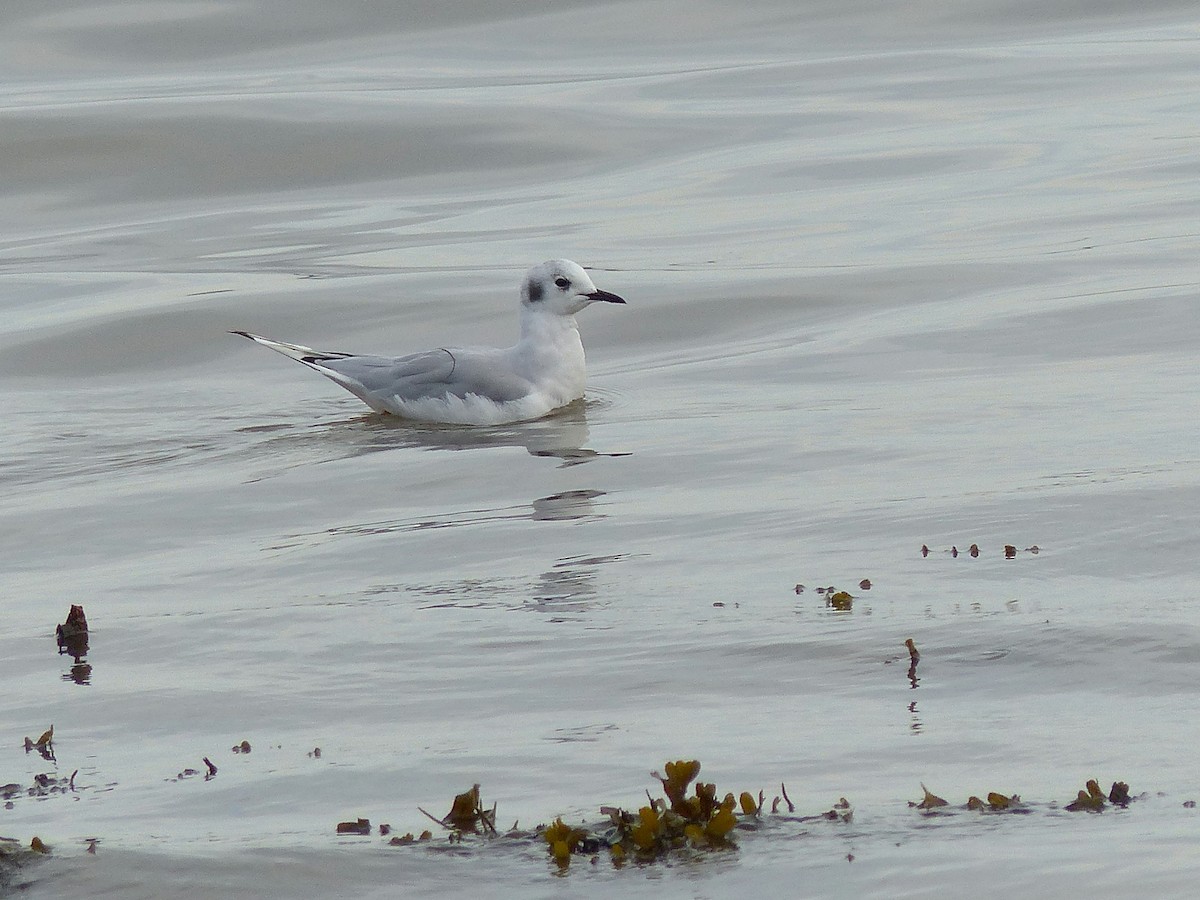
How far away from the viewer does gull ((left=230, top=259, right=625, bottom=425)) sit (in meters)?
9.03

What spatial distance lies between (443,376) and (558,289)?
85 cm

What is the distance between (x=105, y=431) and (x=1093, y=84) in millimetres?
12622

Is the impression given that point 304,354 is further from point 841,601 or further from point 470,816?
point 470,816

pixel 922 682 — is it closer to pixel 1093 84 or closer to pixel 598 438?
pixel 598 438

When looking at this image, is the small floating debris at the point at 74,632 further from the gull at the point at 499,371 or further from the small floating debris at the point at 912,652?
the gull at the point at 499,371

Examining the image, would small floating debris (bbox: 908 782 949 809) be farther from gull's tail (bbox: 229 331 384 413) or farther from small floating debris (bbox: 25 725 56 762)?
gull's tail (bbox: 229 331 384 413)

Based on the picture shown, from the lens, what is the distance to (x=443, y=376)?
29.8 ft

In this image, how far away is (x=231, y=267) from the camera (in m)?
13.8

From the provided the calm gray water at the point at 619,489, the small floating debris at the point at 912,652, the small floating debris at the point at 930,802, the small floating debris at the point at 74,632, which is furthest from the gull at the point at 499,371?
the small floating debris at the point at 930,802

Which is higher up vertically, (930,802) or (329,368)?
(329,368)

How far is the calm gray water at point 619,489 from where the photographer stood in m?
3.83

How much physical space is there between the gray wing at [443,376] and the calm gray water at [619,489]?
0.23m

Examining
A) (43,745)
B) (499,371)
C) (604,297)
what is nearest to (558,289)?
(604,297)

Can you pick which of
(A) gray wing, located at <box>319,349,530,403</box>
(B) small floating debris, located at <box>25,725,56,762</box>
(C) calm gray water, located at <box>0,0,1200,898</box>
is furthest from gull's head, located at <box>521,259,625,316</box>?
(B) small floating debris, located at <box>25,725,56,762</box>
